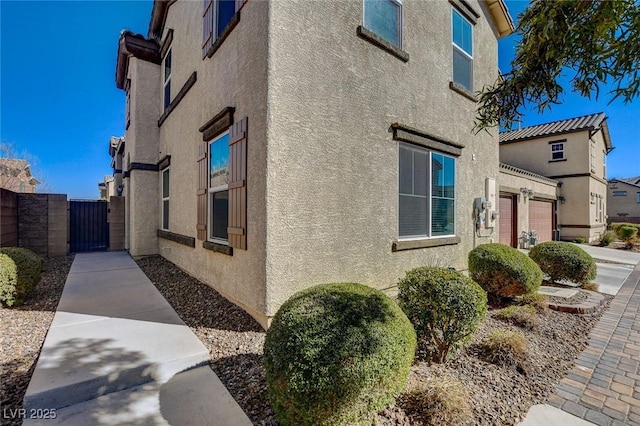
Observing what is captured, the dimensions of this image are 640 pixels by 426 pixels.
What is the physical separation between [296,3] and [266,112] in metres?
1.82

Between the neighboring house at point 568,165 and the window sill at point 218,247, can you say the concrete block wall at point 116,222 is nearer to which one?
the window sill at point 218,247

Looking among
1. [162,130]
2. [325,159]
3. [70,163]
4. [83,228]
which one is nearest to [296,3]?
[325,159]

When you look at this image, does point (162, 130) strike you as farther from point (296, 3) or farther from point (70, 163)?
point (70, 163)

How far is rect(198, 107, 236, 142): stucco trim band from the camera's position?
5070 mm

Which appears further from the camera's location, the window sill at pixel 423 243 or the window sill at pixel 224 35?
the window sill at pixel 423 243

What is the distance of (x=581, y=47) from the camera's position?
8.61 feet

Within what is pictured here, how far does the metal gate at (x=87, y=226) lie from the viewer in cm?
1109

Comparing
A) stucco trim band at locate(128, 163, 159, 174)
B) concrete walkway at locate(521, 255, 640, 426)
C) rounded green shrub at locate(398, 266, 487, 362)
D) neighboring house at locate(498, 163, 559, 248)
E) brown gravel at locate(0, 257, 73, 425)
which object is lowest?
concrete walkway at locate(521, 255, 640, 426)

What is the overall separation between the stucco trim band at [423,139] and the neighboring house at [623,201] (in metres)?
34.5

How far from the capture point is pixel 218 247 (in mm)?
5328

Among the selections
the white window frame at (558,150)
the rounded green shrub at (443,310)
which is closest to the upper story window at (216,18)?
the rounded green shrub at (443,310)

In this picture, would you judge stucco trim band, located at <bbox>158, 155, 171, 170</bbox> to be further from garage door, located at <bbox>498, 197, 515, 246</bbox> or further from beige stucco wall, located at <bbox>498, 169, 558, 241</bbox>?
garage door, located at <bbox>498, 197, 515, 246</bbox>

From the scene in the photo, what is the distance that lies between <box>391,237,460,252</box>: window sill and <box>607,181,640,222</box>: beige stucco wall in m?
35.1

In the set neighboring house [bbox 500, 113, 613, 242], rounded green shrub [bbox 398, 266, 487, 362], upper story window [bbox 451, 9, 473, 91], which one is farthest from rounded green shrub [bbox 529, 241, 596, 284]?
neighboring house [bbox 500, 113, 613, 242]
